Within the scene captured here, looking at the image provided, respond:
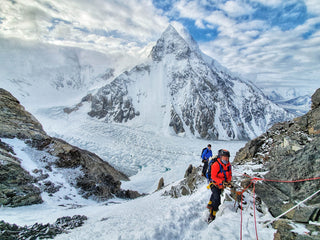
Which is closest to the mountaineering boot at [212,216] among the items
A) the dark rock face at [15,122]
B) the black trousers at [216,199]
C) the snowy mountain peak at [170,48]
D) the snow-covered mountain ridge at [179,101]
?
the black trousers at [216,199]

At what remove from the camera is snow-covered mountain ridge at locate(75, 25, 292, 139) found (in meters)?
106

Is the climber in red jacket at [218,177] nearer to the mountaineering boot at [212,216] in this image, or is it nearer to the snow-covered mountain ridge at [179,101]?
the mountaineering boot at [212,216]

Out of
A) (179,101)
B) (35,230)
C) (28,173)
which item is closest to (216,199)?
(35,230)

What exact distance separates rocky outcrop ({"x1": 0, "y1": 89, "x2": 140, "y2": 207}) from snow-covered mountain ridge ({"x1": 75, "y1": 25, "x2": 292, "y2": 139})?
248 ft

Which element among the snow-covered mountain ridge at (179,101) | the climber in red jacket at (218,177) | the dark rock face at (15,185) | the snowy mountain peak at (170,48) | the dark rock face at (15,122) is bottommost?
the dark rock face at (15,185)

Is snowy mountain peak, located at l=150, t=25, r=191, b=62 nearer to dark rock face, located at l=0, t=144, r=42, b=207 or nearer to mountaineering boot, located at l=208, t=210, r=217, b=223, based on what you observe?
dark rock face, located at l=0, t=144, r=42, b=207

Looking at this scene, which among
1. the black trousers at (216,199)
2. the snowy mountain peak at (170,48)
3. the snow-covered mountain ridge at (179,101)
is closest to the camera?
the black trousers at (216,199)

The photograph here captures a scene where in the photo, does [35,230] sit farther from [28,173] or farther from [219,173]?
[219,173]

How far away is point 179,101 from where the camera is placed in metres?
117

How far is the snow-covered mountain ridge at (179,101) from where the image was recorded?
106 m

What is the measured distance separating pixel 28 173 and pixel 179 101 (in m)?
107

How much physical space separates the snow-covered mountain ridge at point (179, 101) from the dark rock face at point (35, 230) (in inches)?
3371

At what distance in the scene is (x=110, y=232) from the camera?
621 cm

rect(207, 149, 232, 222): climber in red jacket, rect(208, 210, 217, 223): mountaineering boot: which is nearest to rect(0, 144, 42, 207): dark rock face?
rect(208, 210, 217, 223): mountaineering boot
